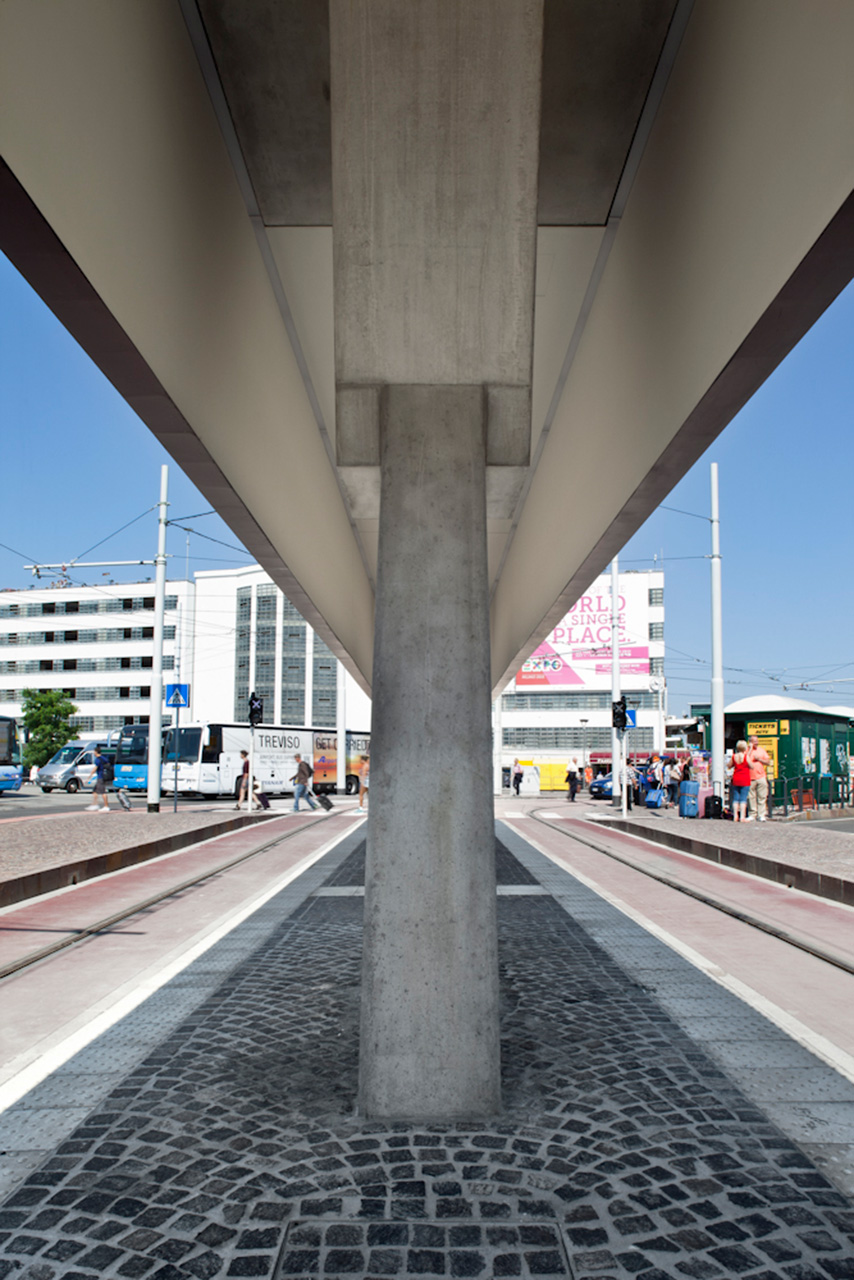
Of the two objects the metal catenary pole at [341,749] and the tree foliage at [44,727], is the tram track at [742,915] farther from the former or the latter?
the tree foliage at [44,727]

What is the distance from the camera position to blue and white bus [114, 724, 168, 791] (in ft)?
121

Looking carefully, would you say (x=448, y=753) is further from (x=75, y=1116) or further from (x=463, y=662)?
(x=75, y=1116)

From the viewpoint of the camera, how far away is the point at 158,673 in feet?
77.2

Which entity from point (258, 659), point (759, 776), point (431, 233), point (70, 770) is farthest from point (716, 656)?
point (258, 659)

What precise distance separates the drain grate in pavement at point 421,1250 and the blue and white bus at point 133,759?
116ft

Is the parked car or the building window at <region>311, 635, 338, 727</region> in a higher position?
the building window at <region>311, 635, 338, 727</region>

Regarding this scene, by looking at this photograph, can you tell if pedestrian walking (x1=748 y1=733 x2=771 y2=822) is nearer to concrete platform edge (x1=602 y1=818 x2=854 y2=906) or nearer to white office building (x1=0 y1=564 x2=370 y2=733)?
concrete platform edge (x1=602 y1=818 x2=854 y2=906)

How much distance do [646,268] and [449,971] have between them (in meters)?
4.20

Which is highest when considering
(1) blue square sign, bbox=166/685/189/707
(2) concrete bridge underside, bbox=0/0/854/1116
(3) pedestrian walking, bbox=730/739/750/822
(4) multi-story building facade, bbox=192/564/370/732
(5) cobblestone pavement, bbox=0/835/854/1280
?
(4) multi-story building facade, bbox=192/564/370/732

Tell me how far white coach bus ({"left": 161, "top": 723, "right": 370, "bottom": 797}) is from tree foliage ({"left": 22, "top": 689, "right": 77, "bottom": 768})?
28.2m

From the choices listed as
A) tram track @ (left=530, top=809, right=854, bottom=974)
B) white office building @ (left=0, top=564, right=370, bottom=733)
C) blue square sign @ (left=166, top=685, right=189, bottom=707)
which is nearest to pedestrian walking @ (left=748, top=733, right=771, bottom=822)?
tram track @ (left=530, top=809, right=854, bottom=974)

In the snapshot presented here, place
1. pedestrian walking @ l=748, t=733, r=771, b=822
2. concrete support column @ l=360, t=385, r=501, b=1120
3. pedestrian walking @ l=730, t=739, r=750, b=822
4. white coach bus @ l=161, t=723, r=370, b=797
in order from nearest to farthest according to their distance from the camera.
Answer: concrete support column @ l=360, t=385, r=501, b=1120 → pedestrian walking @ l=748, t=733, r=771, b=822 → pedestrian walking @ l=730, t=739, r=750, b=822 → white coach bus @ l=161, t=723, r=370, b=797

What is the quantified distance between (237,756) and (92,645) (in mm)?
45805

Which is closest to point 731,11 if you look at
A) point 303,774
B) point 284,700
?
point 303,774
